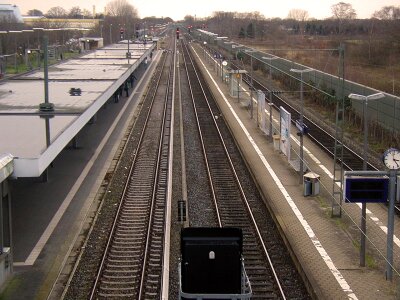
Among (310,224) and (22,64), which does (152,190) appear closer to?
(310,224)

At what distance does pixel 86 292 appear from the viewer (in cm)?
944

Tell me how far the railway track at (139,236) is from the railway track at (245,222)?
55.3 inches

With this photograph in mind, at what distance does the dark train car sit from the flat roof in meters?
3.59

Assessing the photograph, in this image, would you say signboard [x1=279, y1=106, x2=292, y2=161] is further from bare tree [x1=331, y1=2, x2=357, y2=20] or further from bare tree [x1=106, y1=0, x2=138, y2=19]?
bare tree [x1=106, y1=0, x2=138, y2=19]

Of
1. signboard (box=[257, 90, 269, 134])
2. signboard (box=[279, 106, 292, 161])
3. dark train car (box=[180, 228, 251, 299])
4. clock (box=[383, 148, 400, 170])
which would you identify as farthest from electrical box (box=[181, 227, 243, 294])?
signboard (box=[257, 90, 269, 134])

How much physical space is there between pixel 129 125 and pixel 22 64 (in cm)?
2445

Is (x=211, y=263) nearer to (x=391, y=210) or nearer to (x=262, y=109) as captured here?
(x=391, y=210)

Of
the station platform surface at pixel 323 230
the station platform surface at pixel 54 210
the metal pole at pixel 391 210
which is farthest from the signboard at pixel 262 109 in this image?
the metal pole at pixel 391 210

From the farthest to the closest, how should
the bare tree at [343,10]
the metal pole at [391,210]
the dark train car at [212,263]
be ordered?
the bare tree at [343,10] → the metal pole at [391,210] → the dark train car at [212,263]

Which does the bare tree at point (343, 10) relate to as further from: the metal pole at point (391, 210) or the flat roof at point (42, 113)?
the metal pole at point (391, 210)

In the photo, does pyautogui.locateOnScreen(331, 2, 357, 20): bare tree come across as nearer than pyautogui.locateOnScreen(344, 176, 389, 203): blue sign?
No

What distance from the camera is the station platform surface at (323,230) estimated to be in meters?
9.64

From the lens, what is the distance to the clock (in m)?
9.20

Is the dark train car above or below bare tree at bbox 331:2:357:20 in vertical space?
below
